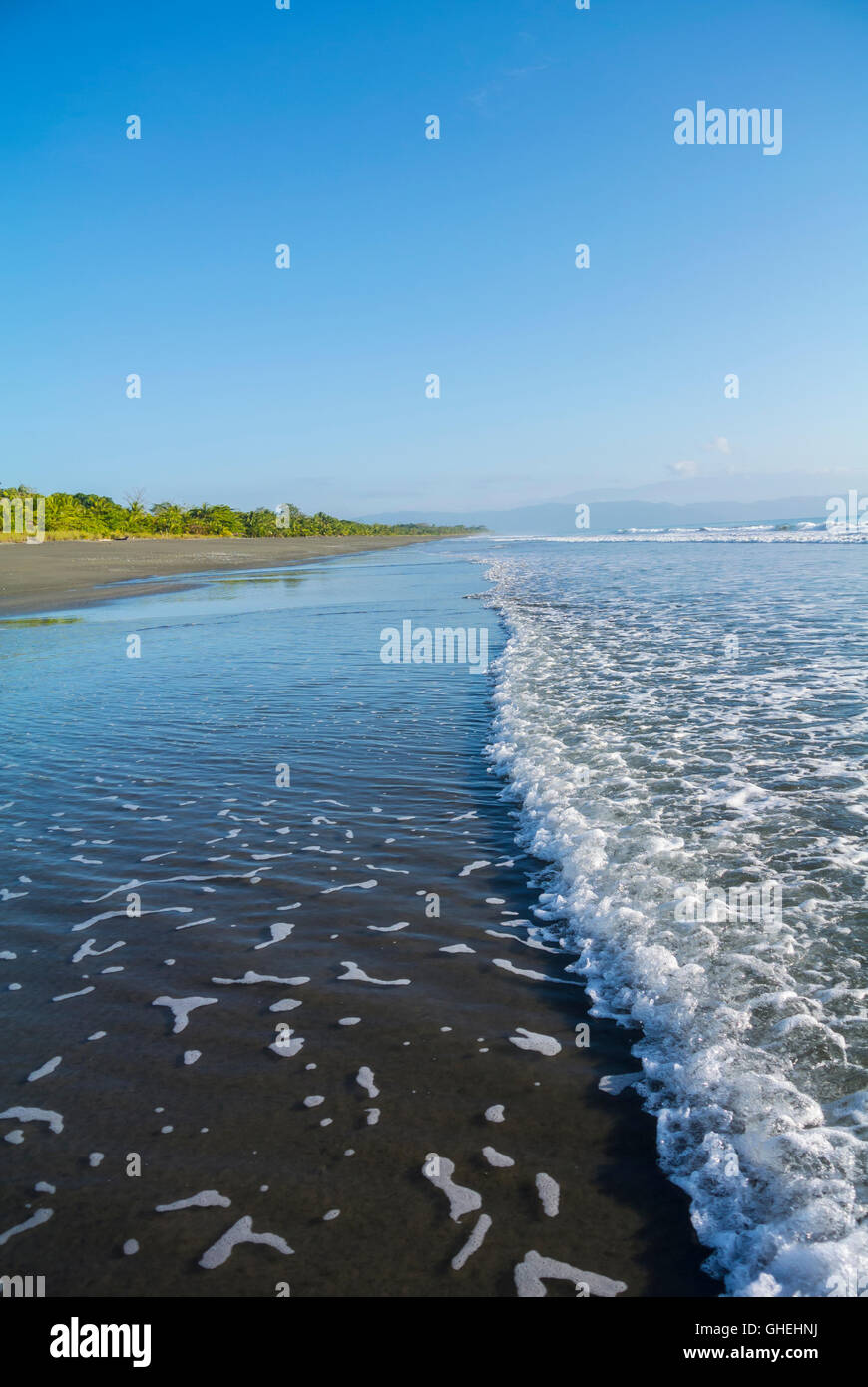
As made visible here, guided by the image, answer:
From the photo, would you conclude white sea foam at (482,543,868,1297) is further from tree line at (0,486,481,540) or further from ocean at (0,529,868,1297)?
tree line at (0,486,481,540)

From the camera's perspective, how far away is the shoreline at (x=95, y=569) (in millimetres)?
30969

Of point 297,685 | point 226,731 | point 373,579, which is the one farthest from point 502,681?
point 373,579

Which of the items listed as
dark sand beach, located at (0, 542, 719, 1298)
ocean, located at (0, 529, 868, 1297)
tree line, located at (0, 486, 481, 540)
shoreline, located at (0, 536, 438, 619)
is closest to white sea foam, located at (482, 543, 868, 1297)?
ocean, located at (0, 529, 868, 1297)

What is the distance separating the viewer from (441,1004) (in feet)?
14.8

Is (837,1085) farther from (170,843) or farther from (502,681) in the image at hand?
(502,681)

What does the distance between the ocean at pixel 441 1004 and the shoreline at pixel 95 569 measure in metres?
22.5

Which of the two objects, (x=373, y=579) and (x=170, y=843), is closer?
(x=170, y=843)

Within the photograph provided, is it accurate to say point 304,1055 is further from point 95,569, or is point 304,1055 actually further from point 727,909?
point 95,569

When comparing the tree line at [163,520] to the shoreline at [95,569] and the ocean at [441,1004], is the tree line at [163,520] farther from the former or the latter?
the ocean at [441,1004]

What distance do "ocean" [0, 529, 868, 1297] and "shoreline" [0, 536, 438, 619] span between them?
73.7ft

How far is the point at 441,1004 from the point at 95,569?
4411 cm

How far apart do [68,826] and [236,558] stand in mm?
52388

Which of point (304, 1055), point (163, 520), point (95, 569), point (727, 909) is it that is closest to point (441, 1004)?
point (304, 1055)

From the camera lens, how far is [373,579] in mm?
38281
